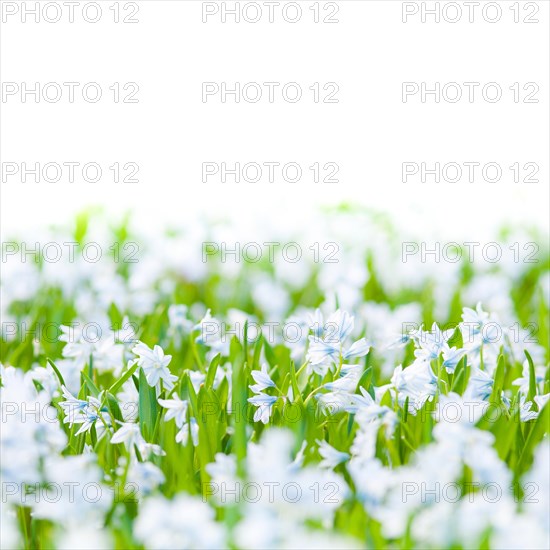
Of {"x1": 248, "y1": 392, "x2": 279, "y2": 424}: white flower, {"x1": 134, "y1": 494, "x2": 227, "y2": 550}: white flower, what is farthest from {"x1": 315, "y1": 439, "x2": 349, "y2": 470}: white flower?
{"x1": 134, "y1": 494, "x2": 227, "y2": 550}: white flower

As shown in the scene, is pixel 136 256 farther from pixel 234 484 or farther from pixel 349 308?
pixel 234 484

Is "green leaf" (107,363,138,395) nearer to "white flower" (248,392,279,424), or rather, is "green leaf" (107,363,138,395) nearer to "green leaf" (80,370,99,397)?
"green leaf" (80,370,99,397)

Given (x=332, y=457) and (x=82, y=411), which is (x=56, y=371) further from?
(x=332, y=457)

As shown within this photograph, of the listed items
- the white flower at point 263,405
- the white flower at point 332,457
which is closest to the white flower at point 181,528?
the white flower at point 332,457

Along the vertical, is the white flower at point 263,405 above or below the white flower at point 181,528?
above

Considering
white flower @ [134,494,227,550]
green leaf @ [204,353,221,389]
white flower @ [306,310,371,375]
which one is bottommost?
white flower @ [134,494,227,550]

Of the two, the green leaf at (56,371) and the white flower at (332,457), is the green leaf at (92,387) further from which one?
the white flower at (332,457)

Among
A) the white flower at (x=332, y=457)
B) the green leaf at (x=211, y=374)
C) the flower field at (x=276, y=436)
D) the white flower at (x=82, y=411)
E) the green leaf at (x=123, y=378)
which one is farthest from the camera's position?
the green leaf at (x=211, y=374)

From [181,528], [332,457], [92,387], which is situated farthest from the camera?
[92,387]

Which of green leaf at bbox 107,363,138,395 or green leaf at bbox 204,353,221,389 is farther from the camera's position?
green leaf at bbox 204,353,221,389

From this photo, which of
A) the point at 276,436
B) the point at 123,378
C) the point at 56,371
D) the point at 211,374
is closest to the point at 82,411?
the point at 123,378
